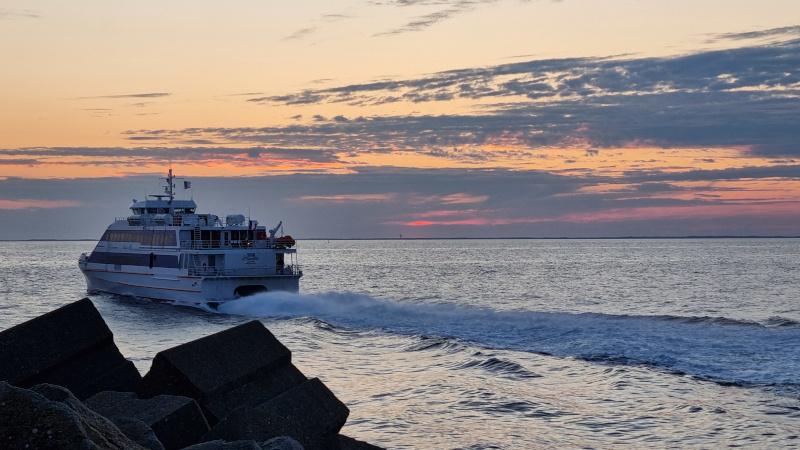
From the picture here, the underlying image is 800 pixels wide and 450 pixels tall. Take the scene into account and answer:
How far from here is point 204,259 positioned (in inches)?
1654

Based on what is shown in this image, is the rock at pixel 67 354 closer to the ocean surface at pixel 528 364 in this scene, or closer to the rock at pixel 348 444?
the rock at pixel 348 444

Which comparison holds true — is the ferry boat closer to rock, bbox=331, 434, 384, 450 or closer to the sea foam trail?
the sea foam trail

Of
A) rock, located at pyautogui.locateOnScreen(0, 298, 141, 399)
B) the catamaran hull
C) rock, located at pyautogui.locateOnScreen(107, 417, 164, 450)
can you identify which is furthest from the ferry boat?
rock, located at pyautogui.locateOnScreen(107, 417, 164, 450)

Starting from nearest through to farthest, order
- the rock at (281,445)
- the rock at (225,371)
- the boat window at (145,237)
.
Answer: the rock at (281,445)
the rock at (225,371)
the boat window at (145,237)

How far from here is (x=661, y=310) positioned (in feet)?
147

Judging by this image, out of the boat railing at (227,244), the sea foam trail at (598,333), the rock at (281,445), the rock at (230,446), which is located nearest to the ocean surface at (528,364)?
the sea foam trail at (598,333)

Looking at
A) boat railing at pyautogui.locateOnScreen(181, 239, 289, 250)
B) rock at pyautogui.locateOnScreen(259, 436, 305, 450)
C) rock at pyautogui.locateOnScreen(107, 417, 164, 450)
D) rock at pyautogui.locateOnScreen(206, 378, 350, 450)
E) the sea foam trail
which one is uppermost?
rock at pyautogui.locateOnScreen(107, 417, 164, 450)

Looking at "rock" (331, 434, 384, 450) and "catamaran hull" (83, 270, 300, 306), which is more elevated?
"rock" (331, 434, 384, 450)

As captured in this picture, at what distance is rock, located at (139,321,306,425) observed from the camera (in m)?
10.2

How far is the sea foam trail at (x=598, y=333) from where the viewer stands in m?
21.9

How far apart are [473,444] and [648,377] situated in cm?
809

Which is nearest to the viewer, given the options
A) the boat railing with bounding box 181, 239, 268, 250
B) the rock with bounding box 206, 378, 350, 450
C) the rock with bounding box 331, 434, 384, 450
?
the rock with bounding box 206, 378, 350, 450

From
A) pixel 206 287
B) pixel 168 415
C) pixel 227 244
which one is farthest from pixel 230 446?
pixel 227 244

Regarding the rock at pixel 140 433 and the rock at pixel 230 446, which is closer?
the rock at pixel 230 446
